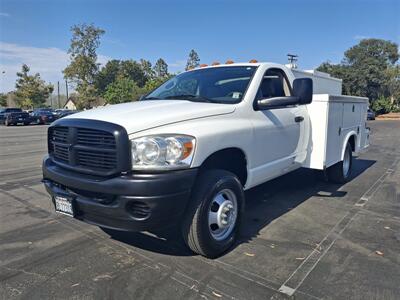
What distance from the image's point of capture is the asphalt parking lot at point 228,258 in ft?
9.70

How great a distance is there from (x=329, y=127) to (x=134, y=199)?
3.70 meters

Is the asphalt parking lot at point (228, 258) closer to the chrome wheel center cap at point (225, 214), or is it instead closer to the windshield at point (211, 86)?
the chrome wheel center cap at point (225, 214)

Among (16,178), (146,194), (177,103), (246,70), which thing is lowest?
(16,178)

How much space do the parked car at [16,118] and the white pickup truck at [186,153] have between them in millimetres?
33242

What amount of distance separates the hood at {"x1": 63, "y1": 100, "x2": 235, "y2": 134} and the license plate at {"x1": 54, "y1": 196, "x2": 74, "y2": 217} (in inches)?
32.4

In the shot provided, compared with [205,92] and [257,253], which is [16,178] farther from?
[257,253]

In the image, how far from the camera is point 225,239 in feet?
12.0

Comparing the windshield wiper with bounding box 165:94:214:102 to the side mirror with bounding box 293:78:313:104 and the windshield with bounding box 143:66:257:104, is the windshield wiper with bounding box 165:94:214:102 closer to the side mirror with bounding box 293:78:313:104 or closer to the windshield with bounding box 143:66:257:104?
the windshield with bounding box 143:66:257:104

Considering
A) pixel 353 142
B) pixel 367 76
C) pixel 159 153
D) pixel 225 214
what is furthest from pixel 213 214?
pixel 367 76

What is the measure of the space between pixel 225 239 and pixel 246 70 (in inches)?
85.1

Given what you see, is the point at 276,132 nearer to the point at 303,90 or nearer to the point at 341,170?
the point at 303,90

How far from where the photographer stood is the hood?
3105 mm

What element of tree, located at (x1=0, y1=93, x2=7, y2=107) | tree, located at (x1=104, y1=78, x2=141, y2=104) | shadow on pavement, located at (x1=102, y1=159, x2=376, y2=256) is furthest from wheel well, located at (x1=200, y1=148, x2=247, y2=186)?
tree, located at (x1=0, y1=93, x2=7, y2=107)

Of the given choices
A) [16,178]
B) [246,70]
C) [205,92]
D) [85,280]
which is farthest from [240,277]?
[16,178]
